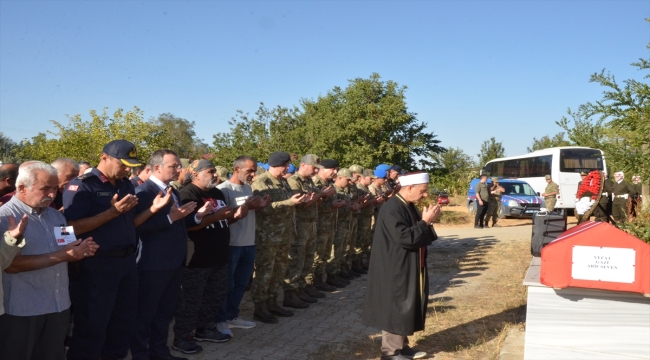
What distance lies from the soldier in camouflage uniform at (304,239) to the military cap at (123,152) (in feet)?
10.2

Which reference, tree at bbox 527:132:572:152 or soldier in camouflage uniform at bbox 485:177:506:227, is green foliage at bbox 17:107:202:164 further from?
tree at bbox 527:132:572:152

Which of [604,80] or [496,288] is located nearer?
[604,80]

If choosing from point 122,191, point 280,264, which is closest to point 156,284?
point 122,191

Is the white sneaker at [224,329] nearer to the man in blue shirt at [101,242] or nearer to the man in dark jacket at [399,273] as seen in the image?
the man in dark jacket at [399,273]

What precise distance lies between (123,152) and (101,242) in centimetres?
74

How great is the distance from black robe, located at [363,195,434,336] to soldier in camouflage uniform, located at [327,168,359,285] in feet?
12.5

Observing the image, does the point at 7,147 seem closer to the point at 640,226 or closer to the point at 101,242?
the point at 101,242

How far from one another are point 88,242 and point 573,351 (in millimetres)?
3594

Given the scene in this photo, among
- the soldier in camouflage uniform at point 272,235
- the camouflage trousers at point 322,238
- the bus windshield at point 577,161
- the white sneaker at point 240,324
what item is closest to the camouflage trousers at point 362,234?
the camouflage trousers at point 322,238

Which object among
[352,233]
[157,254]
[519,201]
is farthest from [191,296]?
[519,201]

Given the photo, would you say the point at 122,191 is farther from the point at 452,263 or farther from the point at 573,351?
the point at 452,263

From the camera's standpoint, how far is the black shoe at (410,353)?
226 inches

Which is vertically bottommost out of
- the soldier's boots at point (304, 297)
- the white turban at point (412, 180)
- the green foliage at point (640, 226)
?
the soldier's boots at point (304, 297)

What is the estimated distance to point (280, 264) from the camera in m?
7.34
